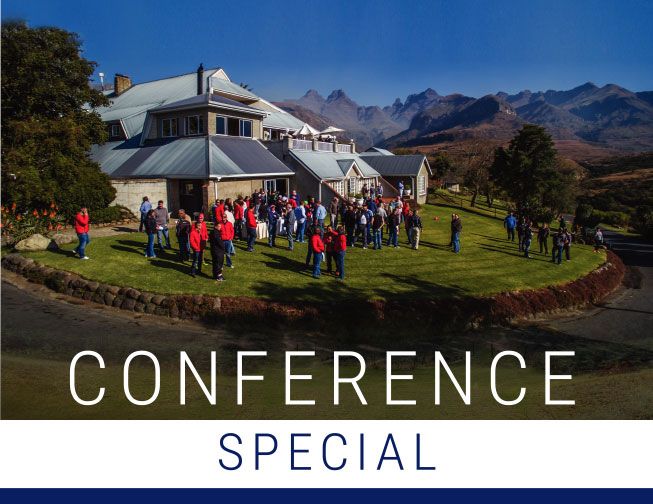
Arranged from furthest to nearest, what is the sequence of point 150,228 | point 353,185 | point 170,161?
point 353,185 < point 170,161 < point 150,228

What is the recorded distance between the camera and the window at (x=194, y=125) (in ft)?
99.6

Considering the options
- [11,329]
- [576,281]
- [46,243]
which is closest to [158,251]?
[46,243]

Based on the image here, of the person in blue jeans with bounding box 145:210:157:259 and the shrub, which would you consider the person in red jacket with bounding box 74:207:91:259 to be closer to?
the person in blue jeans with bounding box 145:210:157:259

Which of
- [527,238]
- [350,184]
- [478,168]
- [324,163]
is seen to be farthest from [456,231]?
[478,168]

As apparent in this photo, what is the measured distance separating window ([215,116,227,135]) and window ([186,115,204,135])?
1.05 meters

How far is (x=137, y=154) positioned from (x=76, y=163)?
291 inches

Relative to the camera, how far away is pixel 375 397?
8312mm

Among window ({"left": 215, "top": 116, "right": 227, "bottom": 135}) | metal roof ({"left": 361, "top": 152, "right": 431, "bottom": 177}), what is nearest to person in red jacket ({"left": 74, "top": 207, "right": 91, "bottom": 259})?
window ({"left": 215, "top": 116, "right": 227, "bottom": 135})

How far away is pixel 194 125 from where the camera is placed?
30.7 metres

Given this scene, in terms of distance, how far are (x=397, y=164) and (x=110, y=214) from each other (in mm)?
30573

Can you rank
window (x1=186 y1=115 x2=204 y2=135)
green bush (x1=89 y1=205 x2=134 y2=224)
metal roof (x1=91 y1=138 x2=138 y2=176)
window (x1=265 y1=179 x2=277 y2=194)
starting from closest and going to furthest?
1. green bush (x1=89 y1=205 x2=134 y2=224)
2. window (x1=265 y1=179 x2=277 y2=194)
3. metal roof (x1=91 y1=138 x2=138 y2=176)
4. window (x1=186 y1=115 x2=204 y2=135)

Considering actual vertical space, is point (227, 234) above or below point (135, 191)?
below

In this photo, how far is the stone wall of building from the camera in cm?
2481

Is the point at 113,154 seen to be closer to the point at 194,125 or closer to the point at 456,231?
the point at 194,125
